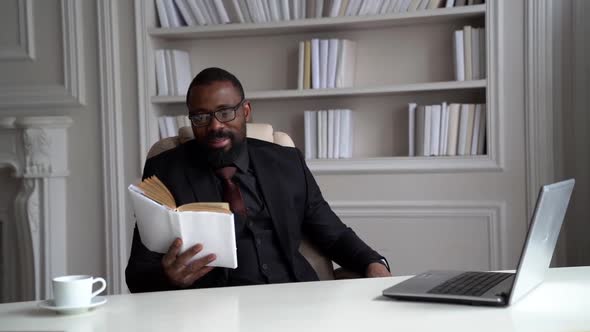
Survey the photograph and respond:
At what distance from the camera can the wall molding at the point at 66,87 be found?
3.45 meters

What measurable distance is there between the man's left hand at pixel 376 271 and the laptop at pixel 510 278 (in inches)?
17.3

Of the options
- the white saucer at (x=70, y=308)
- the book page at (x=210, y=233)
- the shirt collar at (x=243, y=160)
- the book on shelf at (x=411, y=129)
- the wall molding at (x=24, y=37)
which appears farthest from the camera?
the wall molding at (x=24, y=37)

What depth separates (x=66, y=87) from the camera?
3.49 metres

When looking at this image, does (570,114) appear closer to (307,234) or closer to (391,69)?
(391,69)

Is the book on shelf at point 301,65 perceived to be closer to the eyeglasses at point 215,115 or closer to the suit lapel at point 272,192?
the suit lapel at point 272,192

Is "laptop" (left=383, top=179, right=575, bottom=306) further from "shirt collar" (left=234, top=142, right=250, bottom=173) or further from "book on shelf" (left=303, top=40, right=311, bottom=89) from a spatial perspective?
"book on shelf" (left=303, top=40, right=311, bottom=89)

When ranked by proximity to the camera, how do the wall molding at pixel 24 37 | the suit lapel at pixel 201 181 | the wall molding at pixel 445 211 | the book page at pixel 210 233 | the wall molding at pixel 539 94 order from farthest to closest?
the wall molding at pixel 24 37, the wall molding at pixel 445 211, the wall molding at pixel 539 94, the suit lapel at pixel 201 181, the book page at pixel 210 233

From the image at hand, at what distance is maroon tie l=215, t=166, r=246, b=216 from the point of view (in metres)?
2.18

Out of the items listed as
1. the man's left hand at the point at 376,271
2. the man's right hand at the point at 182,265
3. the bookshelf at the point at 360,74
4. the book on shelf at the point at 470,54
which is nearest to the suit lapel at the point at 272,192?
the man's left hand at the point at 376,271

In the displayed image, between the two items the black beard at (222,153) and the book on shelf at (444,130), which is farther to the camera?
the book on shelf at (444,130)

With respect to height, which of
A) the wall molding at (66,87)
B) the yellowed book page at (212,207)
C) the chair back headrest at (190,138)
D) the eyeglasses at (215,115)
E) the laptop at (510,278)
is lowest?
the laptop at (510,278)

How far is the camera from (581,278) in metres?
1.57

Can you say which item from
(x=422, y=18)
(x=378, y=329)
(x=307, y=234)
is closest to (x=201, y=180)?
(x=307, y=234)

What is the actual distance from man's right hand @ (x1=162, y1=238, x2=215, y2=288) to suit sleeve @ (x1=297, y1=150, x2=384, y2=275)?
23.6 inches
